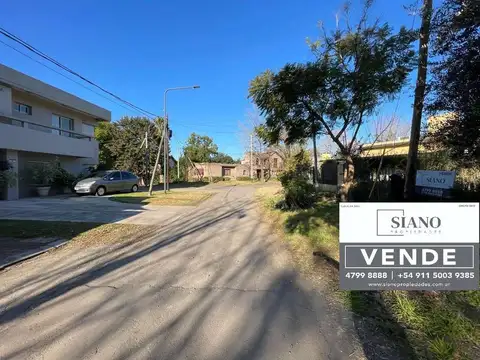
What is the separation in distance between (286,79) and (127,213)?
7112 mm

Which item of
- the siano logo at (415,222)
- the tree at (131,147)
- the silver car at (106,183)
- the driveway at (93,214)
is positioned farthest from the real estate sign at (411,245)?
the tree at (131,147)

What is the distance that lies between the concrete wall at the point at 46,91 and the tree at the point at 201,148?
42.0m

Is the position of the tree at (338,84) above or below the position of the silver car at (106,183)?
above

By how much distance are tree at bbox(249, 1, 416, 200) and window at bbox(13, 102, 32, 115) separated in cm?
1416

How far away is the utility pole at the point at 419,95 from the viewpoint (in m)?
6.91

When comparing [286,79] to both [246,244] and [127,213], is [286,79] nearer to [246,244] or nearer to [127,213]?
[246,244]

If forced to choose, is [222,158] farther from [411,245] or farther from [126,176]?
[411,245]

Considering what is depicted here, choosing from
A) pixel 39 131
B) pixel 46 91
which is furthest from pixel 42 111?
pixel 39 131

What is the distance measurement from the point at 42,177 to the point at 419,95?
60.8 ft

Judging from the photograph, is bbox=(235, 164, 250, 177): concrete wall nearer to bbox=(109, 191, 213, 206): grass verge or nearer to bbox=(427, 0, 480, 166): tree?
bbox=(109, 191, 213, 206): grass verge

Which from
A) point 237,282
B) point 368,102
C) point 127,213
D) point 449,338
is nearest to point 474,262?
point 449,338

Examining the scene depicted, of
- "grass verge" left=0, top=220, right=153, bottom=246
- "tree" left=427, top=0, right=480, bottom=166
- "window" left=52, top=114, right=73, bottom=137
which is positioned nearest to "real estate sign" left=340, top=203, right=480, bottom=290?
"tree" left=427, top=0, right=480, bottom=166

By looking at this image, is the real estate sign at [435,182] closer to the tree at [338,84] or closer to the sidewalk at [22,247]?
the tree at [338,84]

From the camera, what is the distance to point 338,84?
9.53 meters
